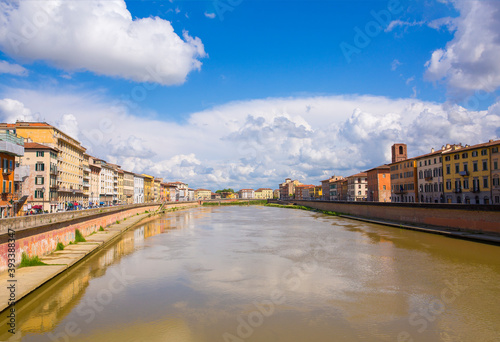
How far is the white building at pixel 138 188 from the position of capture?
4747 inches

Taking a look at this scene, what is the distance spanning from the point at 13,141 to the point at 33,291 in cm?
1675

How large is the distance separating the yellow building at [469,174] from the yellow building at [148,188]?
105m

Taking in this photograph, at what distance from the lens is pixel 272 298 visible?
1430 centimetres

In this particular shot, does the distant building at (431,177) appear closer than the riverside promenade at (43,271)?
No

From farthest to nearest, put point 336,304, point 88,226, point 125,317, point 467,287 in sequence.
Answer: point 88,226 → point 467,287 → point 336,304 → point 125,317

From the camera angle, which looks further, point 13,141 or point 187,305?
point 13,141

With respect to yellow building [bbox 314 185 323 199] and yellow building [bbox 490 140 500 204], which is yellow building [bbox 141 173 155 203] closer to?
yellow building [bbox 314 185 323 199]

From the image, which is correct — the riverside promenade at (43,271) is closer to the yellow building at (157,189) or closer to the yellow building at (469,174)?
the yellow building at (469,174)

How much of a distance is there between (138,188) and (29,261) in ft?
359

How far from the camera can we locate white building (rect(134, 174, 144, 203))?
121 m

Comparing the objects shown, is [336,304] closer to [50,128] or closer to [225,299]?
[225,299]

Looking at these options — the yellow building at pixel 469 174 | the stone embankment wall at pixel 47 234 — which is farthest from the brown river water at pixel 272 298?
the yellow building at pixel 469 174

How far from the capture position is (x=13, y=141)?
26.2m

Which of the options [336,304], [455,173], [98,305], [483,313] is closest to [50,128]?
[98,305]
